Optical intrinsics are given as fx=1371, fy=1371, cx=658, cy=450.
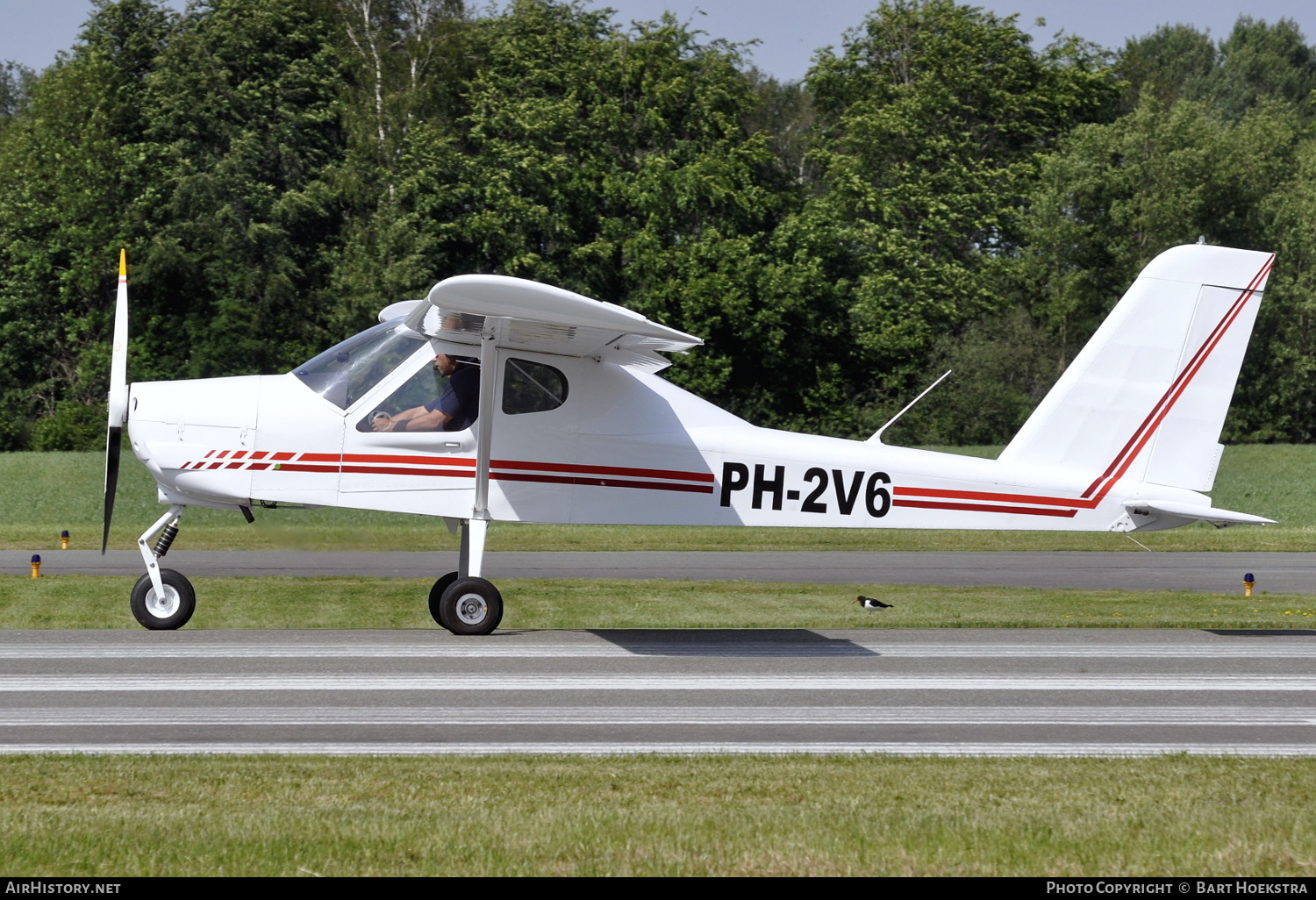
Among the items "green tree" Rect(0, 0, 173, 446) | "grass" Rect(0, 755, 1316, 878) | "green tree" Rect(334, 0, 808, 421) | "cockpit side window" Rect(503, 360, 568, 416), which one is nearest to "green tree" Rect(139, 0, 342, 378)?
"green tree" Rect(0, 0, 173, 446)

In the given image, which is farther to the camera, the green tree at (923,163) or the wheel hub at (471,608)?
the green tree at (923,163)

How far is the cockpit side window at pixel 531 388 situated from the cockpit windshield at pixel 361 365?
2.58 ft

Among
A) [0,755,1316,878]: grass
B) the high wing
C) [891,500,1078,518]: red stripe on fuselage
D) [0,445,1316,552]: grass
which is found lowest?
[0,445,1316,552]: grass

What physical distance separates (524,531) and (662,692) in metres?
17.0

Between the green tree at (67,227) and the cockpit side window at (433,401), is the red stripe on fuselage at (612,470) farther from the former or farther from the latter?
the green tree at (67,227)

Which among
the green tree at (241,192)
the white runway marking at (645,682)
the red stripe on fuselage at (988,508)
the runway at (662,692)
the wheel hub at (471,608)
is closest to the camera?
the runway at (662,692)

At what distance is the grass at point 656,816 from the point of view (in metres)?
4.89

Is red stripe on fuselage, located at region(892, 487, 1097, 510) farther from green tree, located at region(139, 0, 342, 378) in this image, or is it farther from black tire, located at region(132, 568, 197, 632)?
green tree, located at region(139, 0, 342, 378)

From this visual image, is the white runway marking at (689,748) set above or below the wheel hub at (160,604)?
above

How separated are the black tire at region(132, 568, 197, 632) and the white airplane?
0.02 metres

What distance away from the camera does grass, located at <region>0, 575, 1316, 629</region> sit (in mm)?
12234

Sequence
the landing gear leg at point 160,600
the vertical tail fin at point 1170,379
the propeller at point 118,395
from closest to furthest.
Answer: the propeller at point 118,395 → the landing gear leg at point 160,600 → the vertical tail fin at point 1170,379

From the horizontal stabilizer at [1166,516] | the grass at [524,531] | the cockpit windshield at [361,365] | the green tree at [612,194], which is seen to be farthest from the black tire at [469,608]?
the green tree at [612,194]

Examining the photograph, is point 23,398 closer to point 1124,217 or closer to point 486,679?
point 1124,217
